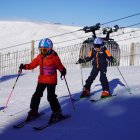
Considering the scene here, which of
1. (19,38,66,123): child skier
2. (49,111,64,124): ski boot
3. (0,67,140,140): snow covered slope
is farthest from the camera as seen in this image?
(19,38,66,123): child skier

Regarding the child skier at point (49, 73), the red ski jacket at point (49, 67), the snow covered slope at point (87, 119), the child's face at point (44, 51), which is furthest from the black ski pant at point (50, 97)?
the child's face at point (44, 51)

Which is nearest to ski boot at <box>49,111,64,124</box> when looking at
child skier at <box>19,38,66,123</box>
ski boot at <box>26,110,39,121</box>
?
child skier at <box>19,38,66,123</box>

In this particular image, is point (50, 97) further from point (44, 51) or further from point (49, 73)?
point (44, 51)

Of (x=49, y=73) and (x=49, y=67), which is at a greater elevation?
(x=49, y=67)

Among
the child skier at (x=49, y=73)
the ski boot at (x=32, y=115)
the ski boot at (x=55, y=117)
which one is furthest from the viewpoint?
the ski boot at (x=32, y=115)

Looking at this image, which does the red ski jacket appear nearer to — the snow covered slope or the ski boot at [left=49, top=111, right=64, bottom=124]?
the ski boot at [left=49, top=111, right=64, bottom=124]

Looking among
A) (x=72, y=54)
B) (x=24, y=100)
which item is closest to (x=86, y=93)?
(x=24, y=100)

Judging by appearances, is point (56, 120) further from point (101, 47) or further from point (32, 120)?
point (101, 47)

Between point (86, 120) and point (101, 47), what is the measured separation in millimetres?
2818

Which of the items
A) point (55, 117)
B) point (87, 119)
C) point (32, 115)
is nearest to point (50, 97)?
point (55, 117)

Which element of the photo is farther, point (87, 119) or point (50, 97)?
point (50, 97)

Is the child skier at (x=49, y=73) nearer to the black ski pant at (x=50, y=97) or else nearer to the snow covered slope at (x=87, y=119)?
the black ski pant at (x=50, y=97)

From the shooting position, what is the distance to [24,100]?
10109 mm

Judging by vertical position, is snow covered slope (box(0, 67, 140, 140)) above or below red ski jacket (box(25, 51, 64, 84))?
below
